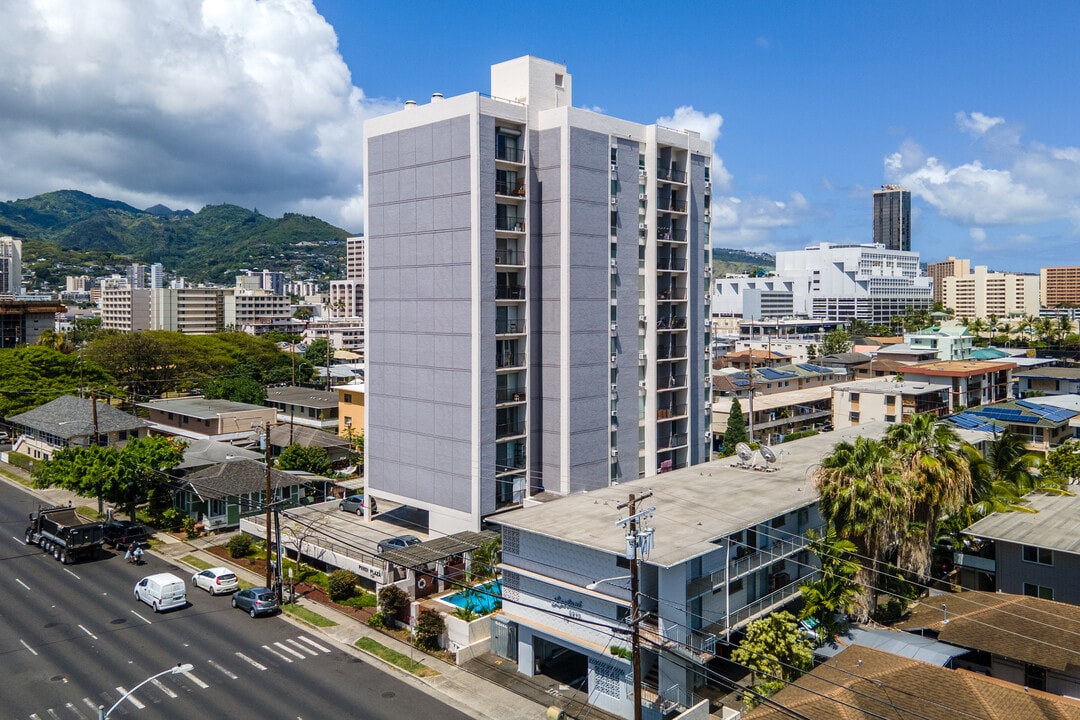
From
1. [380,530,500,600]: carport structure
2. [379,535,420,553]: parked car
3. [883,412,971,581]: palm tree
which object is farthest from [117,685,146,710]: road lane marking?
[883,412,971,581]: palm tree

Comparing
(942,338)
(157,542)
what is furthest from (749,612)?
(942,338)

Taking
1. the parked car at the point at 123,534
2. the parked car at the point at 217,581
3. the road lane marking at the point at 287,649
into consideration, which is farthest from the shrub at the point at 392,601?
the parked car at the point at 123,534

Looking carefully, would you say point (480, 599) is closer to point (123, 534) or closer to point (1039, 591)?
point (1039, 591)

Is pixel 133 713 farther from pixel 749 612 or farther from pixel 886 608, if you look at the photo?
pixel 886 608

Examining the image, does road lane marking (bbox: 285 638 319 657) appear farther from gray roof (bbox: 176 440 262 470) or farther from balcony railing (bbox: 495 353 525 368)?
gray roof (bbox: 176 440 262 470)

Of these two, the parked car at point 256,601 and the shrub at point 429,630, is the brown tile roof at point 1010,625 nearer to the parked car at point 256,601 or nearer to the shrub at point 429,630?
the shrub at point 429,630

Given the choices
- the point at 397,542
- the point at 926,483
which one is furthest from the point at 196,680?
the point at 926,483

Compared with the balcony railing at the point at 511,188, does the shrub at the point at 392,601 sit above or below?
below
